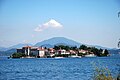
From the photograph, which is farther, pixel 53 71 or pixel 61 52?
pixel 61 52

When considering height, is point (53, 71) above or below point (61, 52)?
below

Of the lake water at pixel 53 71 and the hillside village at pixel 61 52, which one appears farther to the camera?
the hillside village at pixel 61 52

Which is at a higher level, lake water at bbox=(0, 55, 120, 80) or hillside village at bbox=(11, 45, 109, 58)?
hillside village at bbox=(11, 45, 109, 58)

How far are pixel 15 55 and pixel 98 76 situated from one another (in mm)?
124164

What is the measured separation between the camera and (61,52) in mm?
125875

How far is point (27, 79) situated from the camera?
25.8m

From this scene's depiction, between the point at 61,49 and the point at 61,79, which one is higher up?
the point at 61,49

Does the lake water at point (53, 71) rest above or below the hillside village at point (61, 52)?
below

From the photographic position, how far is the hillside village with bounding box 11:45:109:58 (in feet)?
424

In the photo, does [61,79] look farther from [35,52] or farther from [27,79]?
[35,52]

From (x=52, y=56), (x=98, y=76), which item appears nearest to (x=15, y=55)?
(x=52, y=56)

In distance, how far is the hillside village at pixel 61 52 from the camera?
129m

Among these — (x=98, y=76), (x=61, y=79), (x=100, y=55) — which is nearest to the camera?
(x=98, y=76)

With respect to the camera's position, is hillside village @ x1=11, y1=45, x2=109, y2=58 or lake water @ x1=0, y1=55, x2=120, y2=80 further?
hillside village @ x1=11, y1=45, x2=109, y2=58
